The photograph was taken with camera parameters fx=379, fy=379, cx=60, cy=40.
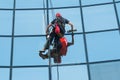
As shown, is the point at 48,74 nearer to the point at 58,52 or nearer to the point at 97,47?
the point at 97,47

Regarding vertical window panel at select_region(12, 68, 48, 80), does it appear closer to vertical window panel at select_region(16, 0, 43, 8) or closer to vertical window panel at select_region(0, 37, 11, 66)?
vertical window panel at select_region(0, 37, 11, 66)

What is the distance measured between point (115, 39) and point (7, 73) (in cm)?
492

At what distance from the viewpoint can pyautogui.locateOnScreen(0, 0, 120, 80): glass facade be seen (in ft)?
52.4

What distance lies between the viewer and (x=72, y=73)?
626 inches

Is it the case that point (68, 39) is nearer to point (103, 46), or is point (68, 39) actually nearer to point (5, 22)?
point (103, 46)

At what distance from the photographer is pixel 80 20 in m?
17.0

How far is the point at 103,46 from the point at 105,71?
1114 millimetres

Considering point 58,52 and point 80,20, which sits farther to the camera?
point 80,20

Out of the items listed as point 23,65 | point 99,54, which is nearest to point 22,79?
point 23,65

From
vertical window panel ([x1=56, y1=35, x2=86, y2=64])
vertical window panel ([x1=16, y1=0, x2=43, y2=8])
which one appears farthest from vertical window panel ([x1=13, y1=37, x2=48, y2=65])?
vertical window panel ([x1=16, y1=0, x2=43, y2=8])

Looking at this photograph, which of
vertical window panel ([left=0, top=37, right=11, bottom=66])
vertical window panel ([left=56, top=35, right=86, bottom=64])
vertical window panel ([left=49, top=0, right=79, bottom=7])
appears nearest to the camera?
vertical window panel ([left=56, top=35, right=86, bottom=64])

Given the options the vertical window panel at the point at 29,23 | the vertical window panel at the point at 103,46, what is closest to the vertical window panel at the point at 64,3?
the vertical window panel at the point at 29,23

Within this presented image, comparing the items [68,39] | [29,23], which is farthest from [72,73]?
[29,23]

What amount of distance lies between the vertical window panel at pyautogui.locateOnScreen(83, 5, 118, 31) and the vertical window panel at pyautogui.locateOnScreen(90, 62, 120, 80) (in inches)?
69.4
